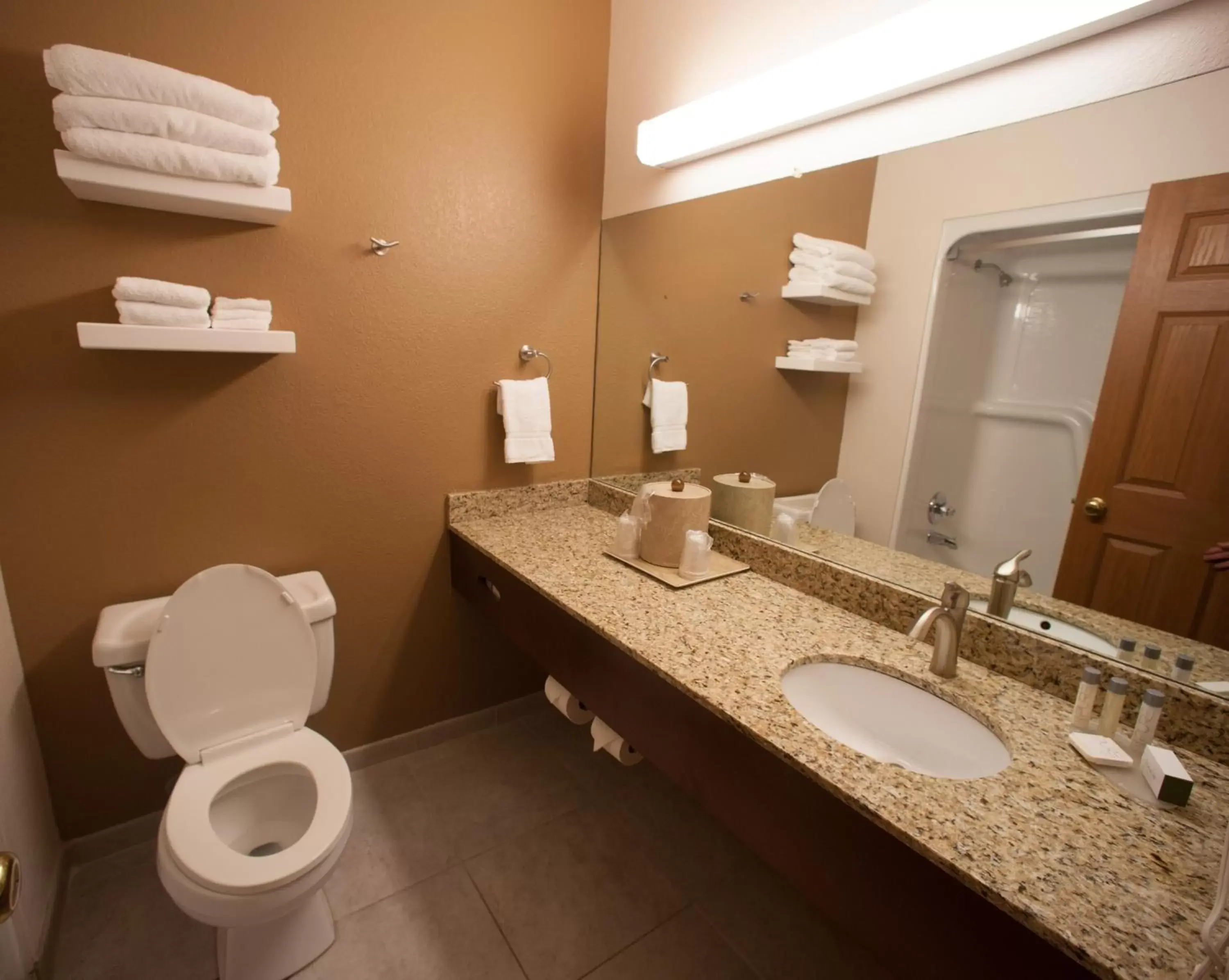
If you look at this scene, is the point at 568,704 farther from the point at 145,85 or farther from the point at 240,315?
the point at 145,85

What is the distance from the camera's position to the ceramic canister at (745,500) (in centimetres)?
166

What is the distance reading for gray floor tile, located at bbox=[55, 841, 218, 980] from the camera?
1268 millimetres

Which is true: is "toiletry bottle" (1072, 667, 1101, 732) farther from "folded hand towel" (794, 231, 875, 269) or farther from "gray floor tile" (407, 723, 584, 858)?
"gray floor tile" (407, 723, 584, 858)

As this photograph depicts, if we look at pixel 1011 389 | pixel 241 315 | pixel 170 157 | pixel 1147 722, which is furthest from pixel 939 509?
pixel 170 157

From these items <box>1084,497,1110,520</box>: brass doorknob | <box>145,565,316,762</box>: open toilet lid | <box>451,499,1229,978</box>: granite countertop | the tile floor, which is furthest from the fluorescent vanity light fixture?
the tile floor

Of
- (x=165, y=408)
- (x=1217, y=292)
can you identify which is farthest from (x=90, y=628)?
(x=1217, y=292)

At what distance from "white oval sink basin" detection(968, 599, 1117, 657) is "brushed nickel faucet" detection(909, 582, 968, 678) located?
0.12m

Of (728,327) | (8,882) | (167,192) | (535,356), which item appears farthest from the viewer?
(535,356)

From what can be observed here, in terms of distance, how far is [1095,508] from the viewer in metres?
1.05

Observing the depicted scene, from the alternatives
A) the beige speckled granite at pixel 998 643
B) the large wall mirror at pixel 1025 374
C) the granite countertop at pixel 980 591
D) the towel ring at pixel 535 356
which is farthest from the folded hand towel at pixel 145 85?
the granite countertop at pixel 980 591

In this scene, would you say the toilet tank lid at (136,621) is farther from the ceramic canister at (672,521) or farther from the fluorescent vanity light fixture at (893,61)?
the fluorescent vanity light fixture at (893,61)

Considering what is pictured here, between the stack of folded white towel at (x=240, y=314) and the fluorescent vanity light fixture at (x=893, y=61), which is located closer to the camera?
the fluorescent vanity light fixture at (x=893, y=61)

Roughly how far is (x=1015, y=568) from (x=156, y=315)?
184 centimetres

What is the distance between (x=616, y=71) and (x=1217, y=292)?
1.73 metres
